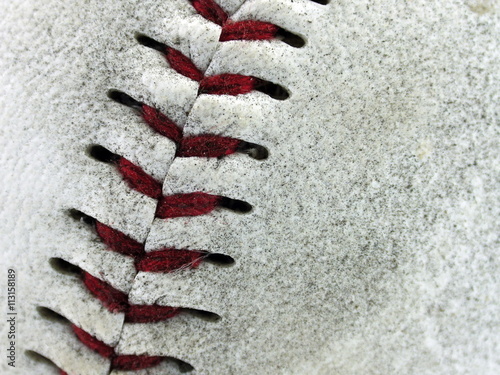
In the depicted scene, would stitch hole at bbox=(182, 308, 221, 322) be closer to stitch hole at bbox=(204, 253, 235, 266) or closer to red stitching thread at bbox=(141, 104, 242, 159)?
stitch hole at bbox=(204, 253, 235, 266)

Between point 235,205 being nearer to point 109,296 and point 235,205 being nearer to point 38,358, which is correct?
point 109,296

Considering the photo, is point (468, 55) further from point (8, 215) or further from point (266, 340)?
point (8, 215)

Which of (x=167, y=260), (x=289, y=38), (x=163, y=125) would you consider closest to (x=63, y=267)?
(x=167, y=260)

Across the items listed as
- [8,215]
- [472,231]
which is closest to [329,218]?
[472,231]

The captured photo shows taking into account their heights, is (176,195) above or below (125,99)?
below

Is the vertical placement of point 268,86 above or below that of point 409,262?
above

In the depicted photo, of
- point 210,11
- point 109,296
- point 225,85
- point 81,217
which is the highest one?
point 210,11

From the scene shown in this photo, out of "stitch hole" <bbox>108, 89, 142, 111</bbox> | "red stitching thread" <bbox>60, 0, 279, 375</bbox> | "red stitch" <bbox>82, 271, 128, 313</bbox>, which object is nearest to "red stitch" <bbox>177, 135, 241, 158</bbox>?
"red stitching thread" <bbox>60, 0, 279, 375</bbox>
